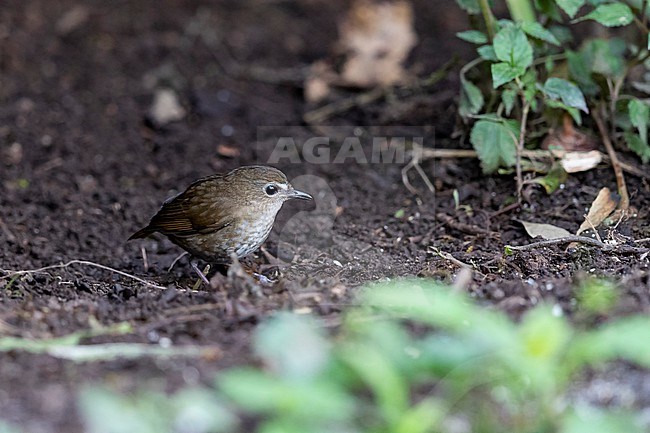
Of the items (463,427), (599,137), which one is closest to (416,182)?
(599,137)

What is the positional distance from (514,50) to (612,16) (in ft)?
2.00

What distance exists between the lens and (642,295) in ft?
13.1

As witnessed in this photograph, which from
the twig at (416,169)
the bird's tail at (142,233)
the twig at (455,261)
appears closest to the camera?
the twig at (455,261)

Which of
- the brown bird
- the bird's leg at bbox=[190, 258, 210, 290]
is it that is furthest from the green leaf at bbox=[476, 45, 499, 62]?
the bird's leg at bbox=[190, 258, 210, 290]

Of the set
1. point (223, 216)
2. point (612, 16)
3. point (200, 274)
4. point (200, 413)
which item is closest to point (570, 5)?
point (612, 16)

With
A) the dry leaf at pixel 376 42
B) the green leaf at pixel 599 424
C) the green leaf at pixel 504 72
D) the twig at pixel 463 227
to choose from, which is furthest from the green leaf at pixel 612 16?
the green leaf at pixel 599 424

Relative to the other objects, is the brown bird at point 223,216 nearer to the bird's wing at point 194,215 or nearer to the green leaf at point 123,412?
the bird's wing at point 194,215

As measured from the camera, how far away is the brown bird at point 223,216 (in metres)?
5.79

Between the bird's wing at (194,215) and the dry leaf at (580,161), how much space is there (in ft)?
7.23

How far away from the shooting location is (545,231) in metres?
5.64

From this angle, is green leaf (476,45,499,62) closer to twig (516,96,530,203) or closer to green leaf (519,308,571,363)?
twig (516,96,530,203)

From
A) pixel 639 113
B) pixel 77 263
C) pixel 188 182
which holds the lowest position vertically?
pixel 188 182

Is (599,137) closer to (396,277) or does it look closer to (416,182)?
(416,182)

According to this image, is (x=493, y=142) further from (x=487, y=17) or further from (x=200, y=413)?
(x=200, y=413)
